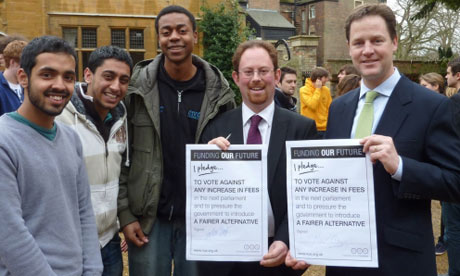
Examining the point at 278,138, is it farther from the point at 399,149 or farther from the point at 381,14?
the point at 381,14

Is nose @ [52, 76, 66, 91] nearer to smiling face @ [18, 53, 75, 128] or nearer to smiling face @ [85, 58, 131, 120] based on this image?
smiling face @ [18, 53, 75, 128]

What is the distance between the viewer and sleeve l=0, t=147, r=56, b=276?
183cm

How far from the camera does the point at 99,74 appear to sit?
8.98 ft

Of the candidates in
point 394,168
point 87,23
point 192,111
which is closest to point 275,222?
point 394,168

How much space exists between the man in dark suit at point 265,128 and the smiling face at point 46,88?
0.84m

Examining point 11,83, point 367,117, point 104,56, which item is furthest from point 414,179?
point 11,83

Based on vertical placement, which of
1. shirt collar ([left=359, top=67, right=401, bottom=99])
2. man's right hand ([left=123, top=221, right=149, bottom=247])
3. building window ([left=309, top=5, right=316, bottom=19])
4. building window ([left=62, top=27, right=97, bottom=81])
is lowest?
man's right hand ([left=123, top=221, right=149, bottom=247])

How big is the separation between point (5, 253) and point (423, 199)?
1.95 metres

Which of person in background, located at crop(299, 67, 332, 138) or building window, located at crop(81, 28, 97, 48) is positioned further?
building window, located at crop(81, 28, 97, 48)

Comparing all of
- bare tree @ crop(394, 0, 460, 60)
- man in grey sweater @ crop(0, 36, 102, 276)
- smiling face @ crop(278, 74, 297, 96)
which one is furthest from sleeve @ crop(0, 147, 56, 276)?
bare tree @ crop(394, 0, 460, 60)

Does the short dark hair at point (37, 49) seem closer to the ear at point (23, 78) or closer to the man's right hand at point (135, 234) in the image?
the ear at point (23, 78)

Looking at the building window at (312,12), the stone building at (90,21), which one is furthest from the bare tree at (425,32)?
the stone building at (90,21)

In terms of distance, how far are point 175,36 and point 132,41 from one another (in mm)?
14057

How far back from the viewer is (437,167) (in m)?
1.98
